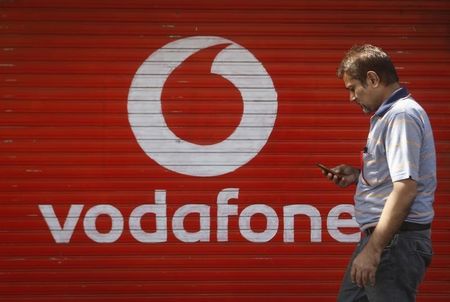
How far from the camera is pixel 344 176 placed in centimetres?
375

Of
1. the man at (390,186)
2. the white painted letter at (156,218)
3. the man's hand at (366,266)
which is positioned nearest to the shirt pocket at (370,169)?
the man at (390,186)

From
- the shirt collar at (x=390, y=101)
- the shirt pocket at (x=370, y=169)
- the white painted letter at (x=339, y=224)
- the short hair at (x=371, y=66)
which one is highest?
the short hair at (x=371, y=66)

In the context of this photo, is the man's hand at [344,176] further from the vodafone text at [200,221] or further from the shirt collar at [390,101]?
the vodafone text at [200,221]

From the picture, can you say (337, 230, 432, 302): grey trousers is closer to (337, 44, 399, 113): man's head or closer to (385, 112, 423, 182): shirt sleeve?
(385, 112, 423, 182): shirt sleeve

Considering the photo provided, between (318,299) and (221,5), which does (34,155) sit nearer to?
(221,5)

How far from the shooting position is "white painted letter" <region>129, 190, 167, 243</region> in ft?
17.4

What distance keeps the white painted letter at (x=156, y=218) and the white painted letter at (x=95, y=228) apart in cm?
9

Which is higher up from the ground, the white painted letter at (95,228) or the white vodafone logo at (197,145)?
the white vodafone logo at (197,145)

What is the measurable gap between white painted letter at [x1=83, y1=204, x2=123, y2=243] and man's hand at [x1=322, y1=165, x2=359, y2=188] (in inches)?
79.2

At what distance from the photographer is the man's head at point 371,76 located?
10.8ft

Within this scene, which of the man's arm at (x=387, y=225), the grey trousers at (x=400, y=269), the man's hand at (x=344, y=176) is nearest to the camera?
the man's arm at (x=387, y=225)

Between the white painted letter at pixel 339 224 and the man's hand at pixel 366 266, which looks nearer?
the man's hand at pixel 366 266

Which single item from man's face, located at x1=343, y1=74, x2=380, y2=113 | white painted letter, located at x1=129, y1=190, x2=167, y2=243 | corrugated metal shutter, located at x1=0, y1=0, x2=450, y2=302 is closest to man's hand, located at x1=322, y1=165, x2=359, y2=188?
man's face, located at x1=343, y1=74, x2=380, y2=113

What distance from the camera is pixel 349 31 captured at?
536 centimetres
